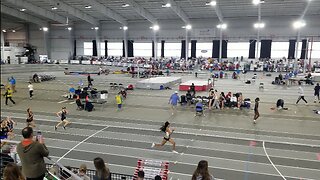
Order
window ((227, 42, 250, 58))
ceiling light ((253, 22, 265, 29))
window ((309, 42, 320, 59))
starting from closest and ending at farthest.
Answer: ceiling light ((253, 22, 265, 29))
window ((309, 42, 320, 59))
window ((227, 42, 250, 58))

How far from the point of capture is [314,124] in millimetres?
14641

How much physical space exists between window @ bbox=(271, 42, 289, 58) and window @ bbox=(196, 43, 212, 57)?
10.1 m

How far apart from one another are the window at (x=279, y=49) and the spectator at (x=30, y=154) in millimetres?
46014

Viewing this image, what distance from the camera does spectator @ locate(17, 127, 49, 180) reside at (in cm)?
448

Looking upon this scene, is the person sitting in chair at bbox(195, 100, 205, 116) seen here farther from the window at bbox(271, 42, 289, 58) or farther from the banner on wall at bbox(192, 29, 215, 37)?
the window at bbox(271, 42, 289, 58)

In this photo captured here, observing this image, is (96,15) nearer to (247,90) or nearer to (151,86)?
(151,86)

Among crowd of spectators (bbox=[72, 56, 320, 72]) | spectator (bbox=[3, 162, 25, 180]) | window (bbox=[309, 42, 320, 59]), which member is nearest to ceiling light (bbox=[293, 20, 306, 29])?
window (bbox=[309, 42, 320, 59])

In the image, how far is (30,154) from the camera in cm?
449

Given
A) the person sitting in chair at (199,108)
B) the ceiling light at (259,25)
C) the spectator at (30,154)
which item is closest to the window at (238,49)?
the ceiling light at (259,25)

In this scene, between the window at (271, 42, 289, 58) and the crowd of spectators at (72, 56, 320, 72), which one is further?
the window at (271, 42, 289, 58)

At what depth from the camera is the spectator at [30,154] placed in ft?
14.7

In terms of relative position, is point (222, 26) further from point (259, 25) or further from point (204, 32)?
point (259, 25)

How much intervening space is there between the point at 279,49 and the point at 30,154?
4634cm

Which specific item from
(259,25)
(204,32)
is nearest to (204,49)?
(204,32)
